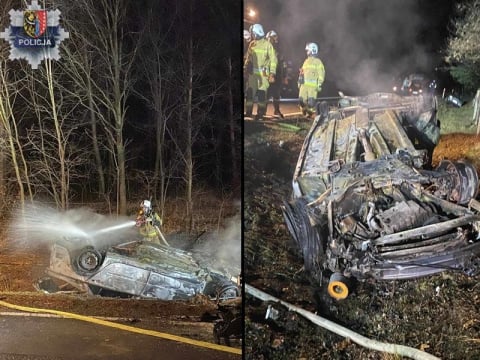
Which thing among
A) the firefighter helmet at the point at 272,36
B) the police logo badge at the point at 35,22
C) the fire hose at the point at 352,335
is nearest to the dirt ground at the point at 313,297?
the fire hose at the point at 352,335

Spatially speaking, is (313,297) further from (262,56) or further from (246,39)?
(246,39)

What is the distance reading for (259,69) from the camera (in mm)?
3436

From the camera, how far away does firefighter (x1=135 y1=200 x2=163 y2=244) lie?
12.2 ft

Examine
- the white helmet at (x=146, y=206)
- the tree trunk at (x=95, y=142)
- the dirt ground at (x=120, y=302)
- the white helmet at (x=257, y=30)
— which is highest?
the white helmet at (x=257, y=30)

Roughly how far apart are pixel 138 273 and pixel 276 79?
68.8 inches

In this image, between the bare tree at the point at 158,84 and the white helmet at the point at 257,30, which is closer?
the white helmet at the point at 257,30

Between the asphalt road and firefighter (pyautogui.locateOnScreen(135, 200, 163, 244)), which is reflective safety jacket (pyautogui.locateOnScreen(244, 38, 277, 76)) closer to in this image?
firefighter (pyautogui.locateOnScreen(135, 200, 163, 244))

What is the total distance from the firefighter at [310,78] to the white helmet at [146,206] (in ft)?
4.40

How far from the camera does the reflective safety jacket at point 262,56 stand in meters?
3.38

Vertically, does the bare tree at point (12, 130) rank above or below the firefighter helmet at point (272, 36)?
below

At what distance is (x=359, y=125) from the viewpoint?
337 centimetres

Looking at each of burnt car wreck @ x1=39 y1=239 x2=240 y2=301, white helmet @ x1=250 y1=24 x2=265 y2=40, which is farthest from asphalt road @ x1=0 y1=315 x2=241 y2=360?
white helmet @ x1=250 y1=24 x2=265 y2=40

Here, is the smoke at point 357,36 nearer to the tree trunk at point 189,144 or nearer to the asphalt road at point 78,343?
the tree trunk at point 189,144

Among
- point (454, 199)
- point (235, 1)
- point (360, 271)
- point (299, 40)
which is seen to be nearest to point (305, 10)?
point (299, 40)
